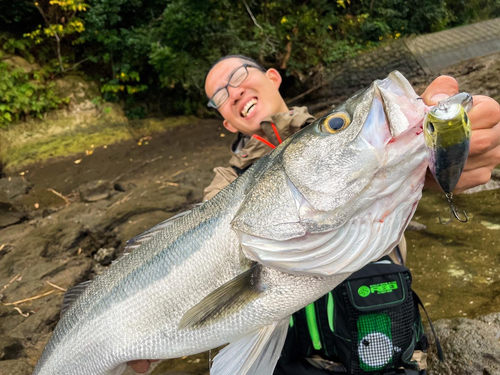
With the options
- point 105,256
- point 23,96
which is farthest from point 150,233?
point 23,96

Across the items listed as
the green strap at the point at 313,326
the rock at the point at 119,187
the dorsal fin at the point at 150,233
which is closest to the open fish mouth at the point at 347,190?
the dorsal fin at the point at 150,233

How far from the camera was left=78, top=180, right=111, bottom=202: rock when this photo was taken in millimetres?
5652

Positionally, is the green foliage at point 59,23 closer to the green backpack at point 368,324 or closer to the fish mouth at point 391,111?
the green backpack at point 368,324

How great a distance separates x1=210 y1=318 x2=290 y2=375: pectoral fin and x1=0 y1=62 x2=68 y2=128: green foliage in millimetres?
9592

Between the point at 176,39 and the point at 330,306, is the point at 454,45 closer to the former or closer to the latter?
the point at 176,39

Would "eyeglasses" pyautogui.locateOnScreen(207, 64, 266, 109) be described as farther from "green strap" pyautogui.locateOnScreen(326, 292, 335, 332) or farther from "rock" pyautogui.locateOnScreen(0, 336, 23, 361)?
"rock" pyautogui.locateOnScreen(0, 336, 23, 361)

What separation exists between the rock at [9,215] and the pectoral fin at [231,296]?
181 inches

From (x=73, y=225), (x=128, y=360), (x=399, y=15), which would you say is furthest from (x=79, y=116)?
(x=399, y=15)

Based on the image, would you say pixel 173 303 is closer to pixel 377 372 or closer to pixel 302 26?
pixel 377 372

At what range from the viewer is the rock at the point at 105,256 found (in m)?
4.07

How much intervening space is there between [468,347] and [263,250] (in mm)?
1782

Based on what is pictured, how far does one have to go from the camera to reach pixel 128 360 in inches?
68.4

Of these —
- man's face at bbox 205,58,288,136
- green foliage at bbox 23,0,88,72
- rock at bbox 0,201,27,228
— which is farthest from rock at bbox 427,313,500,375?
green foliage at bbox 23,0,88,72

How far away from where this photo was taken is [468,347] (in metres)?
2.29
